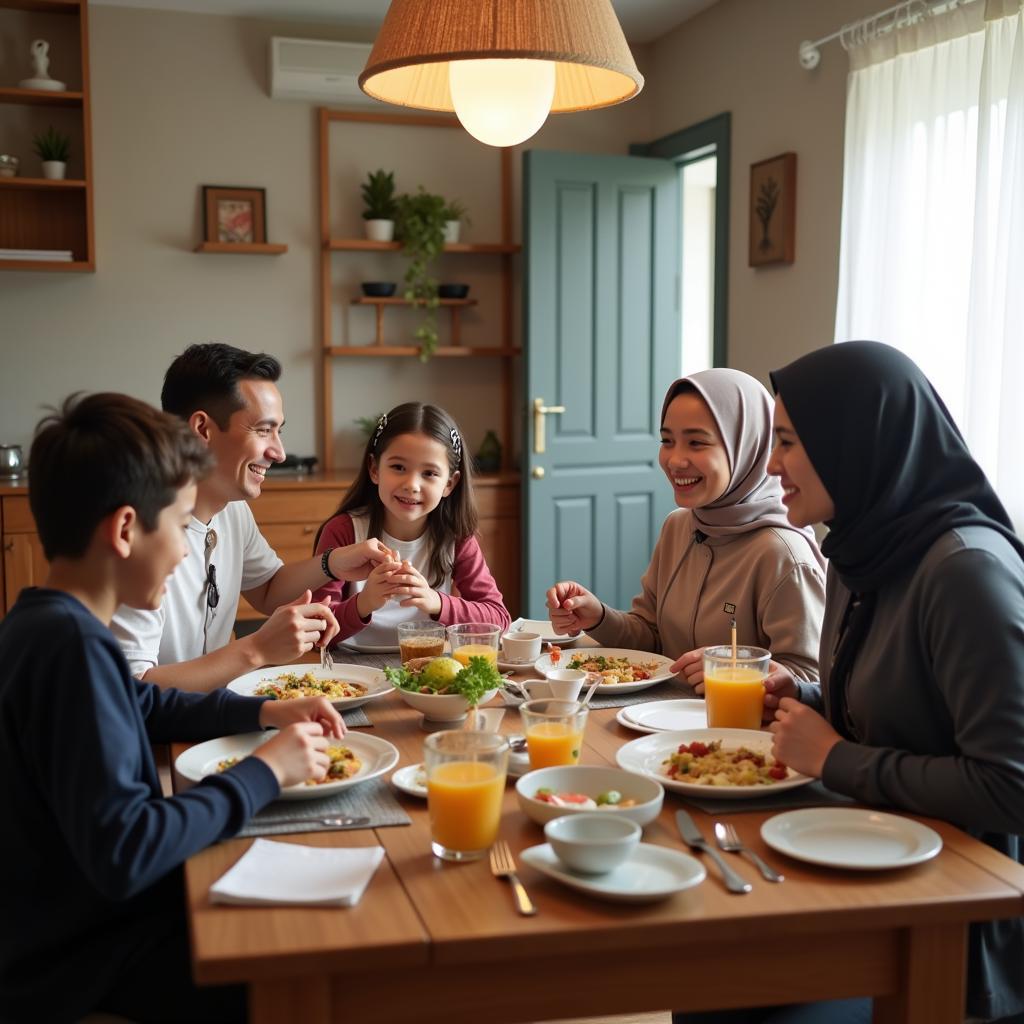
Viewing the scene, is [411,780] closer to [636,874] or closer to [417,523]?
[636,874]

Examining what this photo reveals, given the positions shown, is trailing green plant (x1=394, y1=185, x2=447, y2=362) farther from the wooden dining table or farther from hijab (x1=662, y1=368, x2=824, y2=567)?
the wooden dining table

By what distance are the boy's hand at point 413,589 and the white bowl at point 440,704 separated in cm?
44

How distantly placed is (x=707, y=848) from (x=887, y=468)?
61cm

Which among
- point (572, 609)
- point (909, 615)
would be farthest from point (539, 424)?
point (909, 615)

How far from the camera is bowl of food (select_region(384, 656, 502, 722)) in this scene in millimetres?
1757

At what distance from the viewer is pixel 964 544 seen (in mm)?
1477

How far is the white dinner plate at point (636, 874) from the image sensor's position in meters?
1.15

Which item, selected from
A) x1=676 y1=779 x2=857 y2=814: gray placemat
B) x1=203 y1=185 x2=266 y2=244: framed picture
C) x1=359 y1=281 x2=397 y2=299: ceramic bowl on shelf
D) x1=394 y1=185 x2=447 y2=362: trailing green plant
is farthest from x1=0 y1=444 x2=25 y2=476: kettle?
x1=676 y1=779 x2=857 y2=814: gray placemat

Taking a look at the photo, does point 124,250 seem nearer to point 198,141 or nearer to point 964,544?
point 198,141

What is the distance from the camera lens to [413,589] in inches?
89.1

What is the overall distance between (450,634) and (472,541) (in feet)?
2.72

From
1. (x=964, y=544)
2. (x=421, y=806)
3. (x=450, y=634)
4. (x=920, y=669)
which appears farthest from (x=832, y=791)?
(x=450, y=634)

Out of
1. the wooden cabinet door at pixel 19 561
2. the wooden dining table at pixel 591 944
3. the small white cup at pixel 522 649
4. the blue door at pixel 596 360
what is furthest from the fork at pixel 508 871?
the blue door at pixel 596 360

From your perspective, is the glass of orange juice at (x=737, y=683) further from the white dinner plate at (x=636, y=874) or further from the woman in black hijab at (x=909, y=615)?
the white dinner plate at (x=636, y=874)
